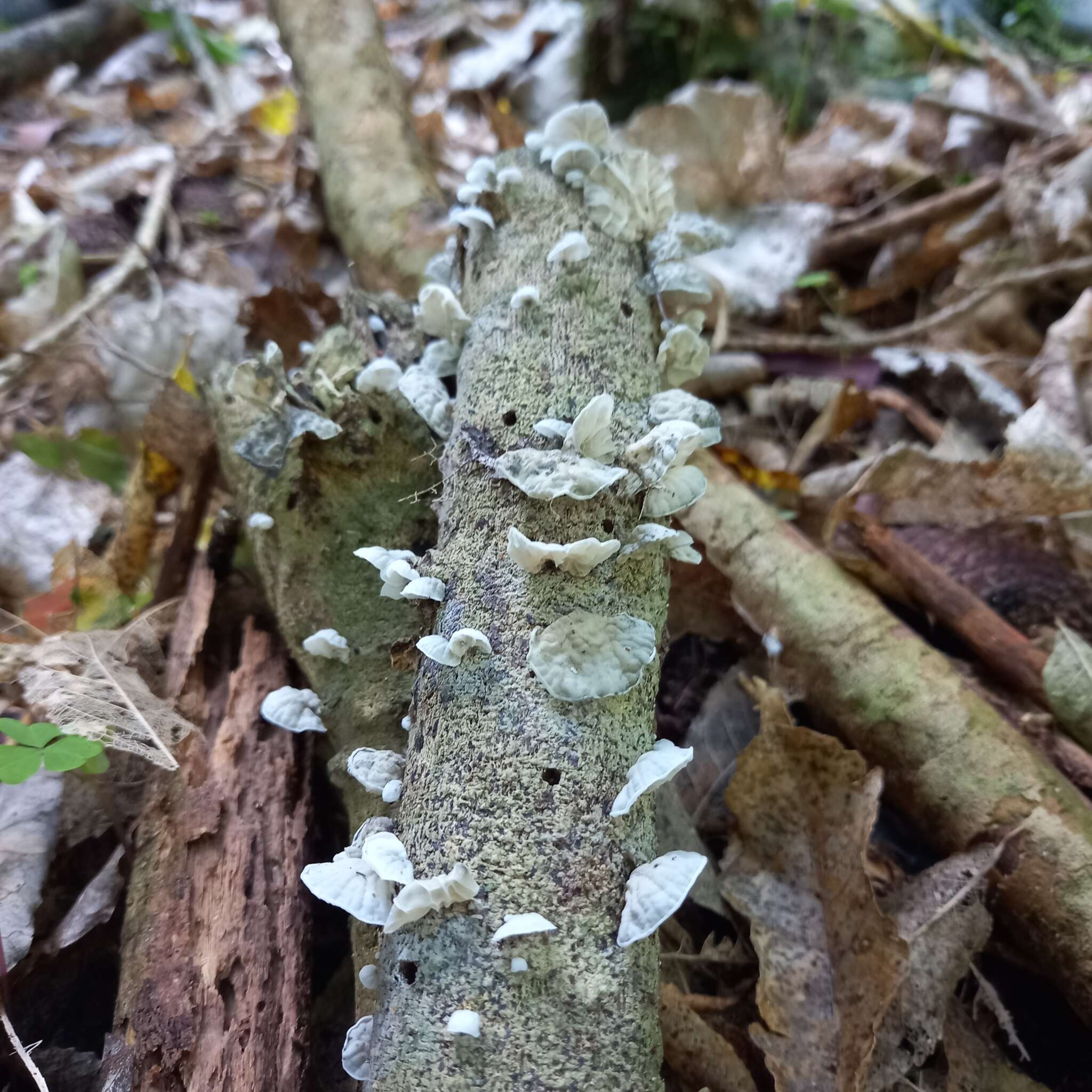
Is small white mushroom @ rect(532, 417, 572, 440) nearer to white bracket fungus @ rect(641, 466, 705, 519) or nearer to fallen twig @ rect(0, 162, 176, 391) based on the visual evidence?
white bracket fungus @ rect(641, 466, 705, 519)

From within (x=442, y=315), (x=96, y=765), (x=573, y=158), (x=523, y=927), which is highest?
(x=573, y=158)

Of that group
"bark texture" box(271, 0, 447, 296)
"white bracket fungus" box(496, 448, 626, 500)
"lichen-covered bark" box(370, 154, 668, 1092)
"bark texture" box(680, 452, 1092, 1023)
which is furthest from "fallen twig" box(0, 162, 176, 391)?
"bark texture" box(680, 452, 1092, 1023)

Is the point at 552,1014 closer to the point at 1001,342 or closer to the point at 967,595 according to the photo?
the point at 967,595

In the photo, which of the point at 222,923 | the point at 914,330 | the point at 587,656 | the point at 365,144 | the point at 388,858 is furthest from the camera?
the point at 365,144

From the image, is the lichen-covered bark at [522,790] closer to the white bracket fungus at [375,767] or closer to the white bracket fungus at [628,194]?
the white bracket fungus at [375,767]

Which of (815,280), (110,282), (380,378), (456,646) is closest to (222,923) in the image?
(456,646)

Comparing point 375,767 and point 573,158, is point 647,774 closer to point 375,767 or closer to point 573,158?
point 375,767

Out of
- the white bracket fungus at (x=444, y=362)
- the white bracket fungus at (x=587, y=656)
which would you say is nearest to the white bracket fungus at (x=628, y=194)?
the white bracket fungus at (x=444, y=362)
